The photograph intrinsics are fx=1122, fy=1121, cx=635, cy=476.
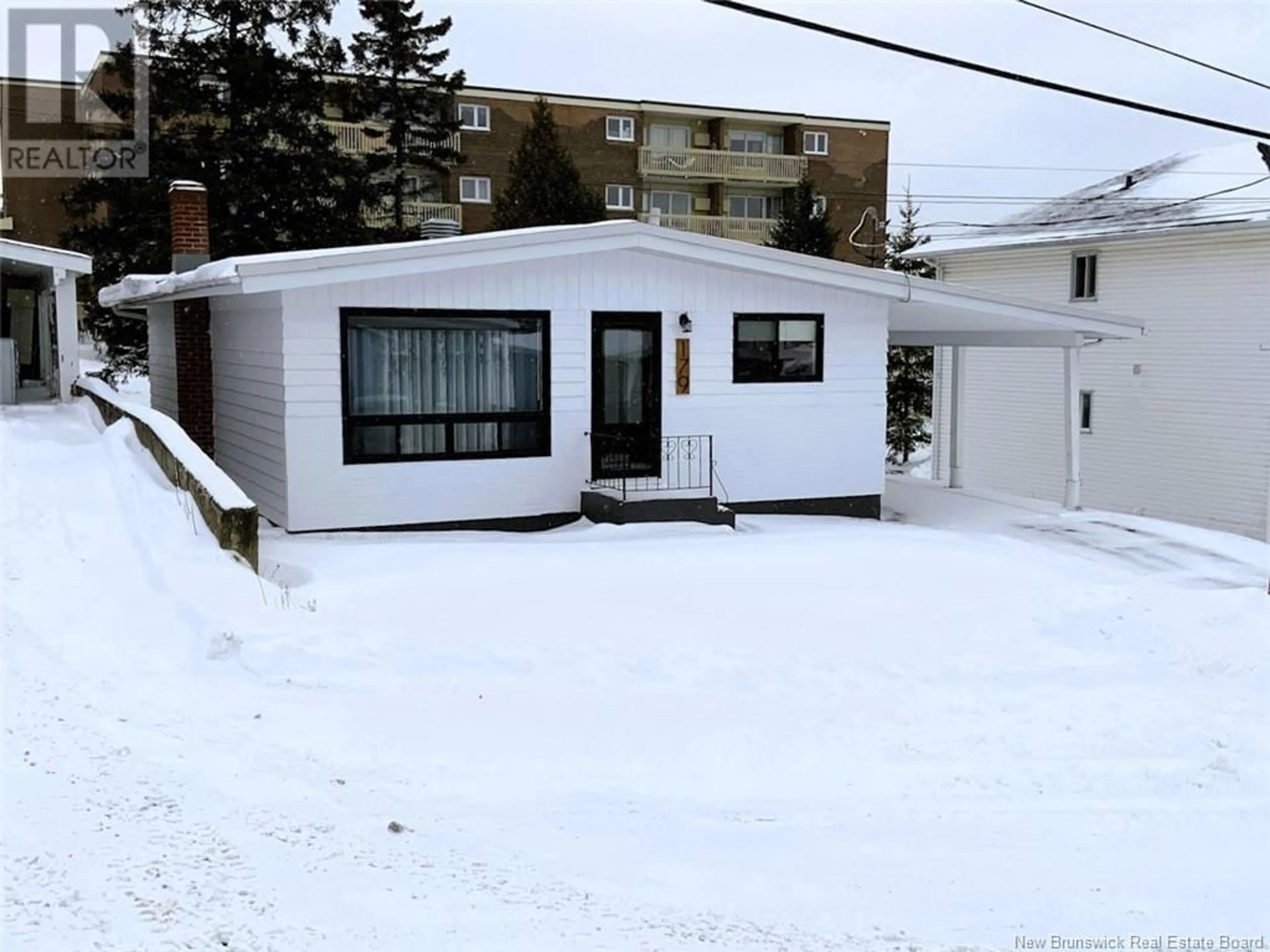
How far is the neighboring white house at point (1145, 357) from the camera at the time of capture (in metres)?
17.6

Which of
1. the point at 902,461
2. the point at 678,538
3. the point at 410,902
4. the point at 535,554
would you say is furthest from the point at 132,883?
the point at 902,461

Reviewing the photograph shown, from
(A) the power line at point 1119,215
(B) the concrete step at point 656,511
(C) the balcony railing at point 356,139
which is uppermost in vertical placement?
(C) the balcony railing at point 356,139

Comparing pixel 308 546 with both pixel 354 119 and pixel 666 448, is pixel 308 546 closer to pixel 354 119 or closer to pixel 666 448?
pixel 666 448

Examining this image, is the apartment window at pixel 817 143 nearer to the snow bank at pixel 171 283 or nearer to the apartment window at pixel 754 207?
the apartment window at pixel 754 207

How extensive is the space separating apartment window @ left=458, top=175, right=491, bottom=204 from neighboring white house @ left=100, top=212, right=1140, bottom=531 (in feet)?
83.6

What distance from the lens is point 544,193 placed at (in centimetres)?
2869

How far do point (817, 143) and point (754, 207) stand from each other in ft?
13.1

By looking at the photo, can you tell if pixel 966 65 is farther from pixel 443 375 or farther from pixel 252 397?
pixel 252 397

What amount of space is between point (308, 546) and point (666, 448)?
4.67 metres

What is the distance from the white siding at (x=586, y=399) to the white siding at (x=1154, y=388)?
744cm

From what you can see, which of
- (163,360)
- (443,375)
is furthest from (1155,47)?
(163,360)

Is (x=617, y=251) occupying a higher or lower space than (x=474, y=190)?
lower

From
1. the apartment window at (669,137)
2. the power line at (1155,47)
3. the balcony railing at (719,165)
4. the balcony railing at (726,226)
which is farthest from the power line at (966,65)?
the apartment window at (669,137)

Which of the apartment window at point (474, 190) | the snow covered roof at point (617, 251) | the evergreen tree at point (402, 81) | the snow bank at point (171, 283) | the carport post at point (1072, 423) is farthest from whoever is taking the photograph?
the apartment window at point (474, 190)
